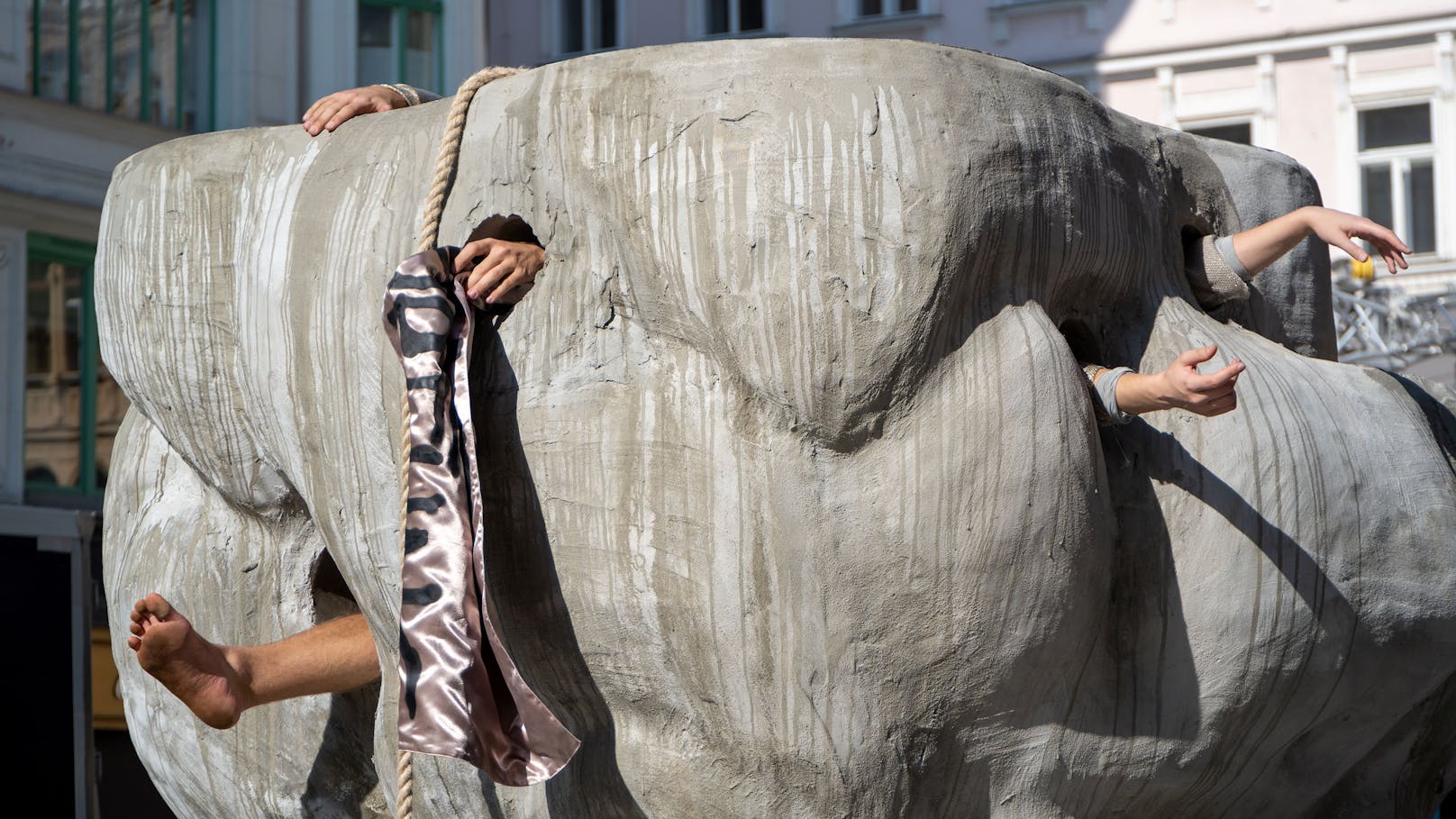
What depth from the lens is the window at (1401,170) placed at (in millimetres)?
14992

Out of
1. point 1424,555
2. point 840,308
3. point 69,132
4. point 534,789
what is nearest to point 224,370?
point 534,789

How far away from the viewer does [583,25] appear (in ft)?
58.9

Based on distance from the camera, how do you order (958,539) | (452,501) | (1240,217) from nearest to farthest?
(958,539) → (452,501) → (1240,217)

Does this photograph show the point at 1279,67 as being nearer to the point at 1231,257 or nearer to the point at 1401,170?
the point at 1401,170

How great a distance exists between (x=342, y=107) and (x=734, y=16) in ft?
45.7

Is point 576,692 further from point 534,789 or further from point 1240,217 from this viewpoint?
point 1240,217

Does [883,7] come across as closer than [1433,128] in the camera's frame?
No

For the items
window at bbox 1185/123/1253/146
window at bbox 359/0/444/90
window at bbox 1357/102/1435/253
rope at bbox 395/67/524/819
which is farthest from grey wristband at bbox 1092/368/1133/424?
window at bbox 1185/123/1253/146

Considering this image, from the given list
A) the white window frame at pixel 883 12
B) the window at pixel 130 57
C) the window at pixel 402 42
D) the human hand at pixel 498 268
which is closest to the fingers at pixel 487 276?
the human hand at pixel 498 268

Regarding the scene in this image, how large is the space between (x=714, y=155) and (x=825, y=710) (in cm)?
99

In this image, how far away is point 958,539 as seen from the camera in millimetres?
3016

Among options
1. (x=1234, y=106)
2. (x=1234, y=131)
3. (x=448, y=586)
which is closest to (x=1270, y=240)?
(x=448, y=586)

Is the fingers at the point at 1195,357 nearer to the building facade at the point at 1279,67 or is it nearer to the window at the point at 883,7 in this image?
the building facade at the point at 1279,67

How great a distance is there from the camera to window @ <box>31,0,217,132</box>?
1188cm
